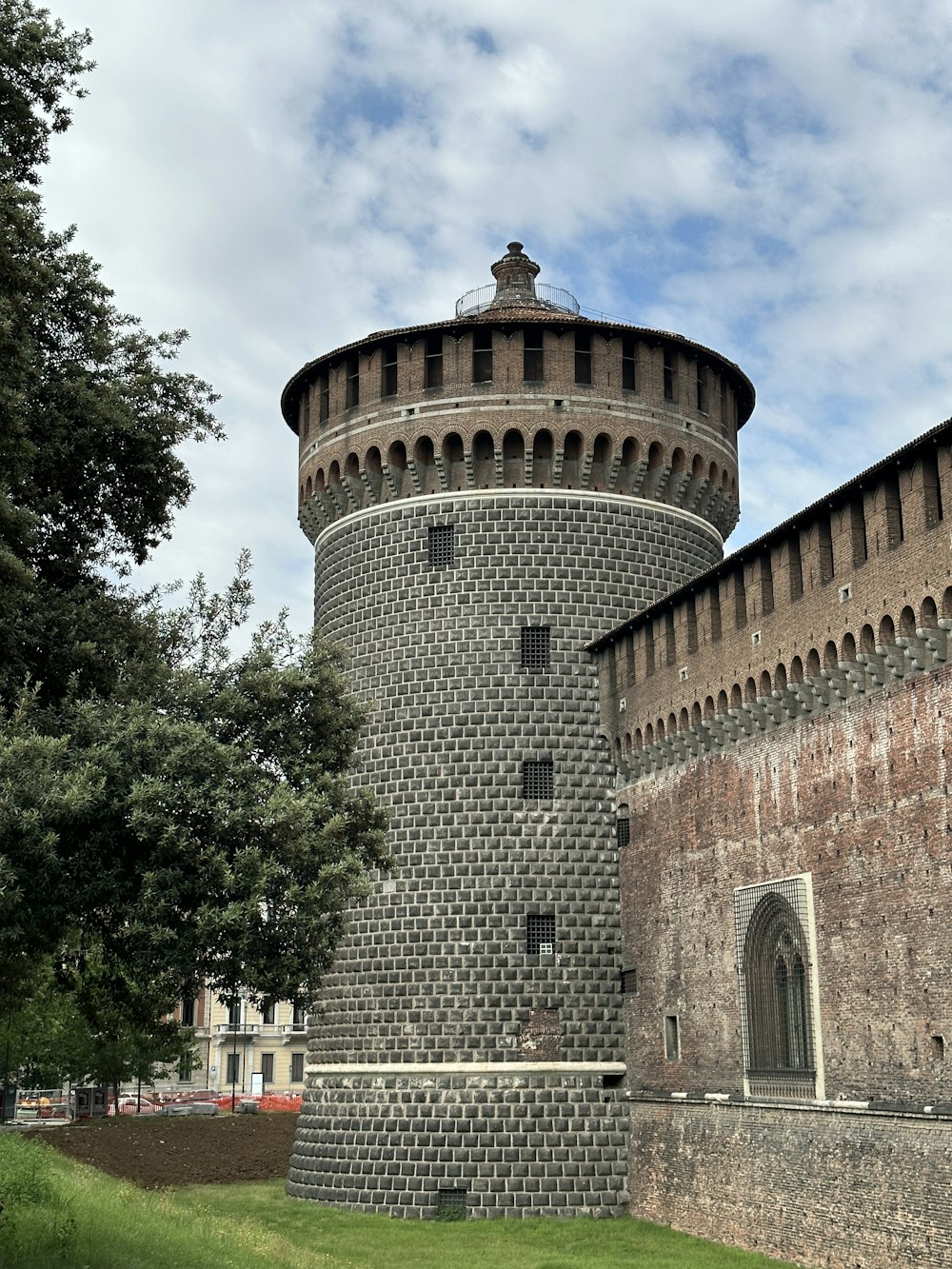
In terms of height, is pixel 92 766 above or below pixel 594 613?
below

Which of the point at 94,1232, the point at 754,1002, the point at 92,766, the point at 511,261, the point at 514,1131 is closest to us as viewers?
the point at 92,766

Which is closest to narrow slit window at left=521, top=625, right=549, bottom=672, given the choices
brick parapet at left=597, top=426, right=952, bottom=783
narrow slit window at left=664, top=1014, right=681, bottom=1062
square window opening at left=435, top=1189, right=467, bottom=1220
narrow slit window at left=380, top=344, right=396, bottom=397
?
brick parapet at left=597, top=426, right=952, bottom=783

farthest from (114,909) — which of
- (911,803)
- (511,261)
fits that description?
(511,261)

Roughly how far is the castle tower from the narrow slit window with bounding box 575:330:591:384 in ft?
0.15

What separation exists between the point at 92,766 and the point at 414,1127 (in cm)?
1410

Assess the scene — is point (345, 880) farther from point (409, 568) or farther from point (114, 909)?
point (409, 568)

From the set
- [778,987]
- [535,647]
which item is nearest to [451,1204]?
[778,987]

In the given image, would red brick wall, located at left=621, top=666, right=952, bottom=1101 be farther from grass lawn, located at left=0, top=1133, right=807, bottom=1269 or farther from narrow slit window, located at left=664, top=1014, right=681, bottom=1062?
grass lawn, located at left=0, top=1133, right=807, bottom=1269

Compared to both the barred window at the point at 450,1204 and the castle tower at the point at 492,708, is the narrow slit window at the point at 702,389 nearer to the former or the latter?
the castle tower at the point at 492,708

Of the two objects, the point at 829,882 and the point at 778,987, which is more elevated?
the point at 829,882

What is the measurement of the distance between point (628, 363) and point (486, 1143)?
15649mm

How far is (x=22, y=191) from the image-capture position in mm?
15156

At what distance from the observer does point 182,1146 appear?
1534 inches

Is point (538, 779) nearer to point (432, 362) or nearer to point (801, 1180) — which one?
point (432, 362)
